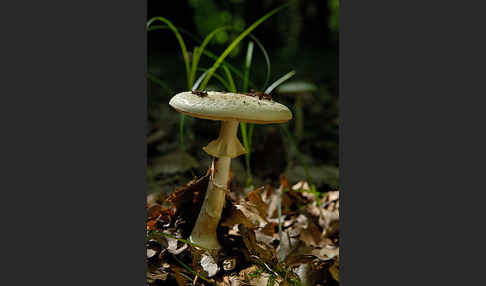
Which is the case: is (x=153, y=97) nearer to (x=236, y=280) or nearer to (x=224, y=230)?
(x=224, y=230)

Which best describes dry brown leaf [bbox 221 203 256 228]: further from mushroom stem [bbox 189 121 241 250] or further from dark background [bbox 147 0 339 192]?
dark background [bbox 147 0 339 192]

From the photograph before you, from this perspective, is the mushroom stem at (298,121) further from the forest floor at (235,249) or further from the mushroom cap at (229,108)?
the mushroom cap at (229,108)

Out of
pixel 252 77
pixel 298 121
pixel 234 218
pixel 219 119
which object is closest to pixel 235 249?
pixel 234 218

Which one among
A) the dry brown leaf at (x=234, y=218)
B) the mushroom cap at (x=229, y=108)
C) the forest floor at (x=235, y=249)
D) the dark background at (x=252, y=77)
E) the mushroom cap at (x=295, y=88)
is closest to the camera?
the mushroom cap at (x=229, y=108)

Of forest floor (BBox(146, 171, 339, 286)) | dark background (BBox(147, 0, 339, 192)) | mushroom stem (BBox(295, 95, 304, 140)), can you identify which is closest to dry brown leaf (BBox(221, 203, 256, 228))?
forest floor (BBox(146, 171, 339, 286))

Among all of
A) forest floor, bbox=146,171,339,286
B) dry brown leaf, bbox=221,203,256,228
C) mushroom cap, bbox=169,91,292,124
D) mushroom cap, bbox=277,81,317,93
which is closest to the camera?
mushroom cap, bbox=169,91,292,124

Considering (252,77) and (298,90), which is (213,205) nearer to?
(252,77)

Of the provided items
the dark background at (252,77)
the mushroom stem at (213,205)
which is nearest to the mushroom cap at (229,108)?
the mushroom stem at (213,205)

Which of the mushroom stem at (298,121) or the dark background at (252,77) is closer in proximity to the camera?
the dark background at (252,77)
